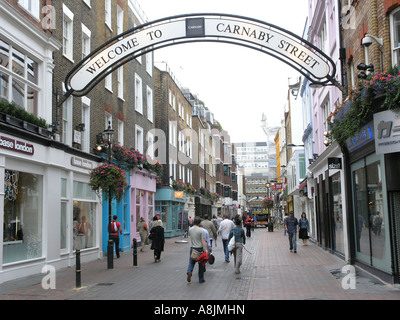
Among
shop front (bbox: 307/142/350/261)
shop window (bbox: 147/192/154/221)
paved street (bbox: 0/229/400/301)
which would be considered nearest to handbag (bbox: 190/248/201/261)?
paved street (bbox: 0/229/400/301)

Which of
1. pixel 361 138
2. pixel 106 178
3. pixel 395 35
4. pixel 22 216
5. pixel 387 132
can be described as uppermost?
pixel 395 35

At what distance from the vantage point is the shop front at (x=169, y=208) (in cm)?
3653

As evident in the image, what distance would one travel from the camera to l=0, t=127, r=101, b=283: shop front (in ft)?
43.6

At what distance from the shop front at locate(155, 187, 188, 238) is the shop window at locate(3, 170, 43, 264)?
19.7 metres

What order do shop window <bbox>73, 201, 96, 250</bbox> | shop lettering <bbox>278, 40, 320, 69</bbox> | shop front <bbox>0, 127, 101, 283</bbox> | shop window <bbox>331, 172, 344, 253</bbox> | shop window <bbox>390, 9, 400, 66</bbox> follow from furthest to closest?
shop window <bbox>73, 201, 96, 250</bbox>, shop window <bbox>331, 172, 344, 253</bbox>, shop lettering <bbox>278, 40, 320, 69</bbox>, shop front <bbox>0, 127, 101, 283</bbox>, shop window <bbox>390, 9, 400, 66</bbox>

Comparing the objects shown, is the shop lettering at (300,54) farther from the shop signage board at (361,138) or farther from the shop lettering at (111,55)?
the shop lettering at (111,55)

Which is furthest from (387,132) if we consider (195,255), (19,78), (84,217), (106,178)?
(84,217)

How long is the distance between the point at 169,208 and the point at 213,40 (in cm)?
2398

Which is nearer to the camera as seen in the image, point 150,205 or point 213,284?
point 213,284

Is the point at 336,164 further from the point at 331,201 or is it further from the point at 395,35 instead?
the point at 395,35

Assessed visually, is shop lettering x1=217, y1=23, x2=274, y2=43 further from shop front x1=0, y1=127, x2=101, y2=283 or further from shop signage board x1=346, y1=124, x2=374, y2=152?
shop front x1=0, y1=127, x2=101, y2=283

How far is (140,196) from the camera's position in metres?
28.1

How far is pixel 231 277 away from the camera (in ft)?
45.2

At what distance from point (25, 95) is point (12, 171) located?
2589mm
